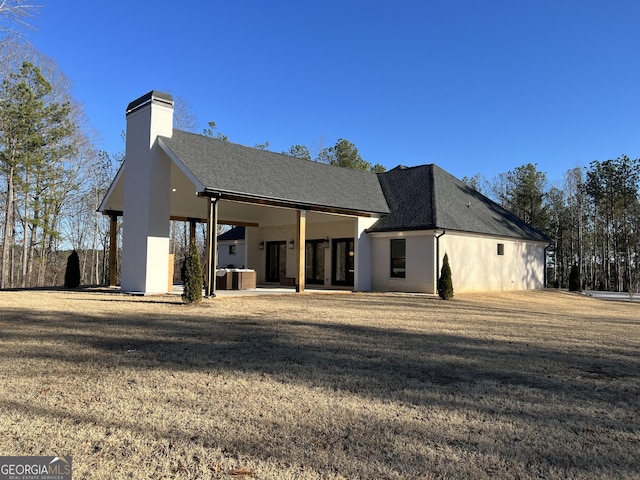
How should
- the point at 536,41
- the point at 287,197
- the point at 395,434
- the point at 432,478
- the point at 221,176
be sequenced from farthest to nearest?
the point at 536,41 → the point at 287,197 → the point at 221,176 → the point at 395,434 → the point at 432,478

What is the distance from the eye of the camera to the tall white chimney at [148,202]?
14.6 m

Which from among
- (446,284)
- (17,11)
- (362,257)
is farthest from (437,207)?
(17,11)

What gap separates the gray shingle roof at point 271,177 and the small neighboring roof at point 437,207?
0.73 metres

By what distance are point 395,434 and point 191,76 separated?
854 inches

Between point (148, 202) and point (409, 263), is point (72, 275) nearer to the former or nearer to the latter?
point (148, 202)

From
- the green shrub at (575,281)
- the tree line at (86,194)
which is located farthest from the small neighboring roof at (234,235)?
the green shrub at (575,281)

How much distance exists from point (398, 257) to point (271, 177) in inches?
233

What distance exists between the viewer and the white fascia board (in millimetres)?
13312

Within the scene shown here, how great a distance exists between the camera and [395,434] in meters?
3.27

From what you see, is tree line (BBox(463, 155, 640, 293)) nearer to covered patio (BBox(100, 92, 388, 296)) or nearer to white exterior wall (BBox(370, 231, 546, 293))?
white exterior wall (BBox(370, 231, 546, 293))

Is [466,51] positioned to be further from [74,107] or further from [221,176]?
[74,107]

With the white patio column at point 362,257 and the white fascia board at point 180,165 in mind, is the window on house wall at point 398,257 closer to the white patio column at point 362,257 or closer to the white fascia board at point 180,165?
the white patio column at point 362,257

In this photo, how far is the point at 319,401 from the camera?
402cm

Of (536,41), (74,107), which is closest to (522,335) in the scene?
(536,41)
